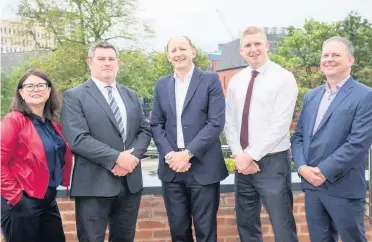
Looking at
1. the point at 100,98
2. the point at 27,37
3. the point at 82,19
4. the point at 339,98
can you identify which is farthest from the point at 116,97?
the point at 27,37

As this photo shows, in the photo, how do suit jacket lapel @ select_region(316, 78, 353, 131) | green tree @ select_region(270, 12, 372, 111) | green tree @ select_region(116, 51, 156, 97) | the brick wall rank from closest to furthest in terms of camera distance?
suit jacket lapel @ select_region(316, 78, 353, 131)
the brick wall
green tree @ select_region(116, 51, 156, 97)
green tree @ select_region(270, 12, 372, 111)

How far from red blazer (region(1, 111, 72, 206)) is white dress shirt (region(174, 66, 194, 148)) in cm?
92

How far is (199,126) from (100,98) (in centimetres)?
72

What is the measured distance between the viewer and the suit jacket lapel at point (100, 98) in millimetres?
2764

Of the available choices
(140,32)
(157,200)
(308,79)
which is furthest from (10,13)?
(157,200)

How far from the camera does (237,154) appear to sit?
2.85 metres

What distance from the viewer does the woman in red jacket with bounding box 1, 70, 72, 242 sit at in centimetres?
247

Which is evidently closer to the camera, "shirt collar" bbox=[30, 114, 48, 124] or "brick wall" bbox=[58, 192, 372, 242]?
"shirt collar" bbox=[30, 114, 48, 124]

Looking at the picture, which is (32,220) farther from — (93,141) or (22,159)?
(93,141)

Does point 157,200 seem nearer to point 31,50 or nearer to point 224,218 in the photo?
point 224,218

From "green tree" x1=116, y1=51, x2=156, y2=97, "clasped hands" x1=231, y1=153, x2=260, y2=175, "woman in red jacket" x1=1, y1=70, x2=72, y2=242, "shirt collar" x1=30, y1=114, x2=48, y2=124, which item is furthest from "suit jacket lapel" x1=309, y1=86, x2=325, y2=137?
"green tree" x1=116, y1=51, x2=156, y2=97

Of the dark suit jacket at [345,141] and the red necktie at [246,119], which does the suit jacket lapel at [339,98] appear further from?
the red necktie at [246,119]

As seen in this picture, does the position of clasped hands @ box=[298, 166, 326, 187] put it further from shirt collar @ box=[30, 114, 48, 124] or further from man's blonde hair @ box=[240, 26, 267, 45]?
shirt collar @ box=[30, 114, 48, 124]

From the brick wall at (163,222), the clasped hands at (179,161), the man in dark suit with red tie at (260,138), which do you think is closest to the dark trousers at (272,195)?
the man in dark suit with red tie at (260,138)
